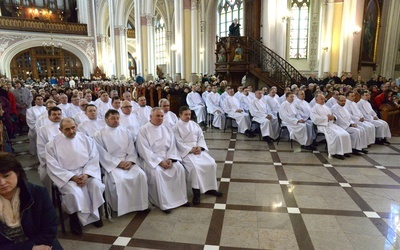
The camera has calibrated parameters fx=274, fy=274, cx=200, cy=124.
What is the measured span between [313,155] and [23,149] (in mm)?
7421

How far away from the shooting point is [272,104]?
29.0ft

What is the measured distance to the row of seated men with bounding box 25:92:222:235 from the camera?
3428 millimetres

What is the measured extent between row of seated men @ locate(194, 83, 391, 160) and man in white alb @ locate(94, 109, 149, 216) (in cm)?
452

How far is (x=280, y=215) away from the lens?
12.3 feet

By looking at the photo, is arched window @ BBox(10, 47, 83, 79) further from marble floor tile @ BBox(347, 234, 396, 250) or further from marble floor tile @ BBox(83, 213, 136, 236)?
marble floor tile @ BBox(347, 234, 396, 250)

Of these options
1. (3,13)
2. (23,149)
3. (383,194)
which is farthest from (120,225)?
(3,13)

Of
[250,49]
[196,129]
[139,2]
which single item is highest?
[139,2]

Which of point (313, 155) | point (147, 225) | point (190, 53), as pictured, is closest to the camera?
point (147, 225)

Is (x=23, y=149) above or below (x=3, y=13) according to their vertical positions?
below

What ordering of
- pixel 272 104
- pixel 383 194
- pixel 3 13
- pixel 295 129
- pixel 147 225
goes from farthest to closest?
pixel 3 13
pixel 272 104
pixel 295 129
pixel 383 194
pixel 147 225

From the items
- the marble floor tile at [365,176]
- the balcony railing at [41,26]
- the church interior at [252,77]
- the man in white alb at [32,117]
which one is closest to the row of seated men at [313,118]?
the church interior at [252,77]

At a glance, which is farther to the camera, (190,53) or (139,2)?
(139,2)

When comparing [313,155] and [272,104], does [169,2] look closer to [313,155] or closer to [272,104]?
[272,104]

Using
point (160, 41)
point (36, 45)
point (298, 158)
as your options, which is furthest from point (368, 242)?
point (160, 41)
